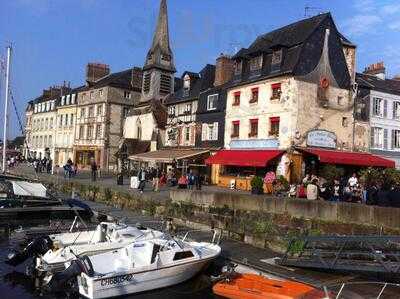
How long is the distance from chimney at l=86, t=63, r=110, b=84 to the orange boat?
50992 millimetres

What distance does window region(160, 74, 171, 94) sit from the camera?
51438 mm

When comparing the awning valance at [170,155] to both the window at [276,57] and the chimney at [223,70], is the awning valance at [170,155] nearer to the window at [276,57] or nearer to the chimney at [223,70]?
the chimney at [223,70]

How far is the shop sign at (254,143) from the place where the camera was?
30.9m

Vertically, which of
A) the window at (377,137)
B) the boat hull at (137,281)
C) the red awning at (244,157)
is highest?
the window at (377,137)

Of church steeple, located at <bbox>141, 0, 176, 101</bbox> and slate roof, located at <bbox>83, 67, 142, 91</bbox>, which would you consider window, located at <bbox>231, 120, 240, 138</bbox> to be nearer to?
church steeple, located at <bbox>141, 0, 176, 101</bbox>

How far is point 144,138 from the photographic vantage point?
4819cm

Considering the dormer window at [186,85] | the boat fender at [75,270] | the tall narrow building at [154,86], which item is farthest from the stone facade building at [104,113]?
the boat fender at [75,270]

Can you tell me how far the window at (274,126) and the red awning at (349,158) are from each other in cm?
236

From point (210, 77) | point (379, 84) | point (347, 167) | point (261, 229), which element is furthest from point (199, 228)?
point (210, 77)

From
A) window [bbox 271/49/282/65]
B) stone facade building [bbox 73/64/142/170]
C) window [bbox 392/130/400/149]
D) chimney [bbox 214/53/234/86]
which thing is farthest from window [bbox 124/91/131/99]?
window [bbox 392/130/400/149]

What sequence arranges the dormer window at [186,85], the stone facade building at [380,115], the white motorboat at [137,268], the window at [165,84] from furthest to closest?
1. the window at [165,84]
2. the dormer window at [186,85]
3. the stone facade building at [380,115]
4. the white motorboat at [137,268]

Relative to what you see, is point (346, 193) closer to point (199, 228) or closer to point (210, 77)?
point (199, 228)

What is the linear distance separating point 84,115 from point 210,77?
23462 millimetres

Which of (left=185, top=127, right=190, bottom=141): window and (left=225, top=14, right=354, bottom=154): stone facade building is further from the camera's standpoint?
(left=185, top=127, right=190, bottom=141): window
